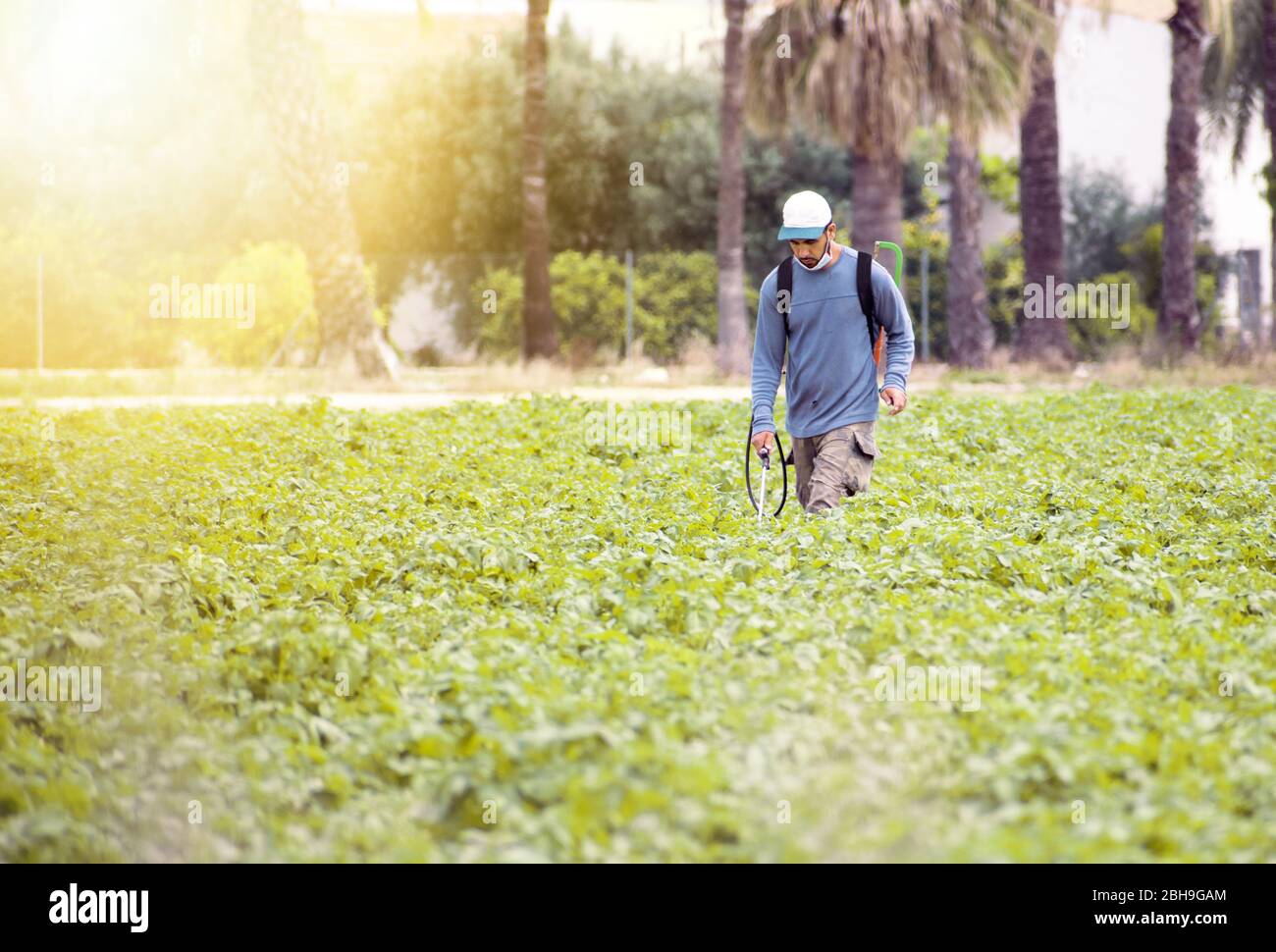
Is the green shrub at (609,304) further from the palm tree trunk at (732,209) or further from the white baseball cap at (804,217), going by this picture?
the white baseball cap at (804,217)

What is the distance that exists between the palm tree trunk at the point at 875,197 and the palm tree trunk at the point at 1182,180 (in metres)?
5.16

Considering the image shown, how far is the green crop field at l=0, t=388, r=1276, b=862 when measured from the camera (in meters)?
4.64

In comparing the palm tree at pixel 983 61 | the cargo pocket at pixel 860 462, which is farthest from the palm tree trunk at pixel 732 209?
the cargo pocket at pixel 860 462

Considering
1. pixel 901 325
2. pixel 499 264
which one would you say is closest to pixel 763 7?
pixel 499 264

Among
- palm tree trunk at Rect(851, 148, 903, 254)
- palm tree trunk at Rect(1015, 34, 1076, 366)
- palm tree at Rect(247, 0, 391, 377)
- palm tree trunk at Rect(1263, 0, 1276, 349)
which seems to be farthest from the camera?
palm tree trunk at Rect(1263, 0, 1276, 349)

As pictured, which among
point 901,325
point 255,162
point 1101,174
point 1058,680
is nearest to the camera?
point 1058,680

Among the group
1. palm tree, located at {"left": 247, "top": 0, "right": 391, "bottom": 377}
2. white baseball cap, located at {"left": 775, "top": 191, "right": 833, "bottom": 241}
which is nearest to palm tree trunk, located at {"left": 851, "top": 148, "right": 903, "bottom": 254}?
palm tree, located at {"left": 247, "top": 0, "right": 391, "bottom": 377}

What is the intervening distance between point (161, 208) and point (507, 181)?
24.3 ft

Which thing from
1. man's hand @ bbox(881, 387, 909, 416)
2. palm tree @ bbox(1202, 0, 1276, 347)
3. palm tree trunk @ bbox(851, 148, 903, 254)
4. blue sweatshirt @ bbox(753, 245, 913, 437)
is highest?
palm tree @ bbox(1202, 0, 1276, 347)

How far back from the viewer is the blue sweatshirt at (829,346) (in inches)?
353

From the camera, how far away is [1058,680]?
19.2ft

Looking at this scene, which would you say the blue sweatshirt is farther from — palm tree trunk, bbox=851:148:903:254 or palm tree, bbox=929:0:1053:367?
palm tree trunk, bbox=851:148:903:254

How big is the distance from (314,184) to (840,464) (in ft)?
51.7
